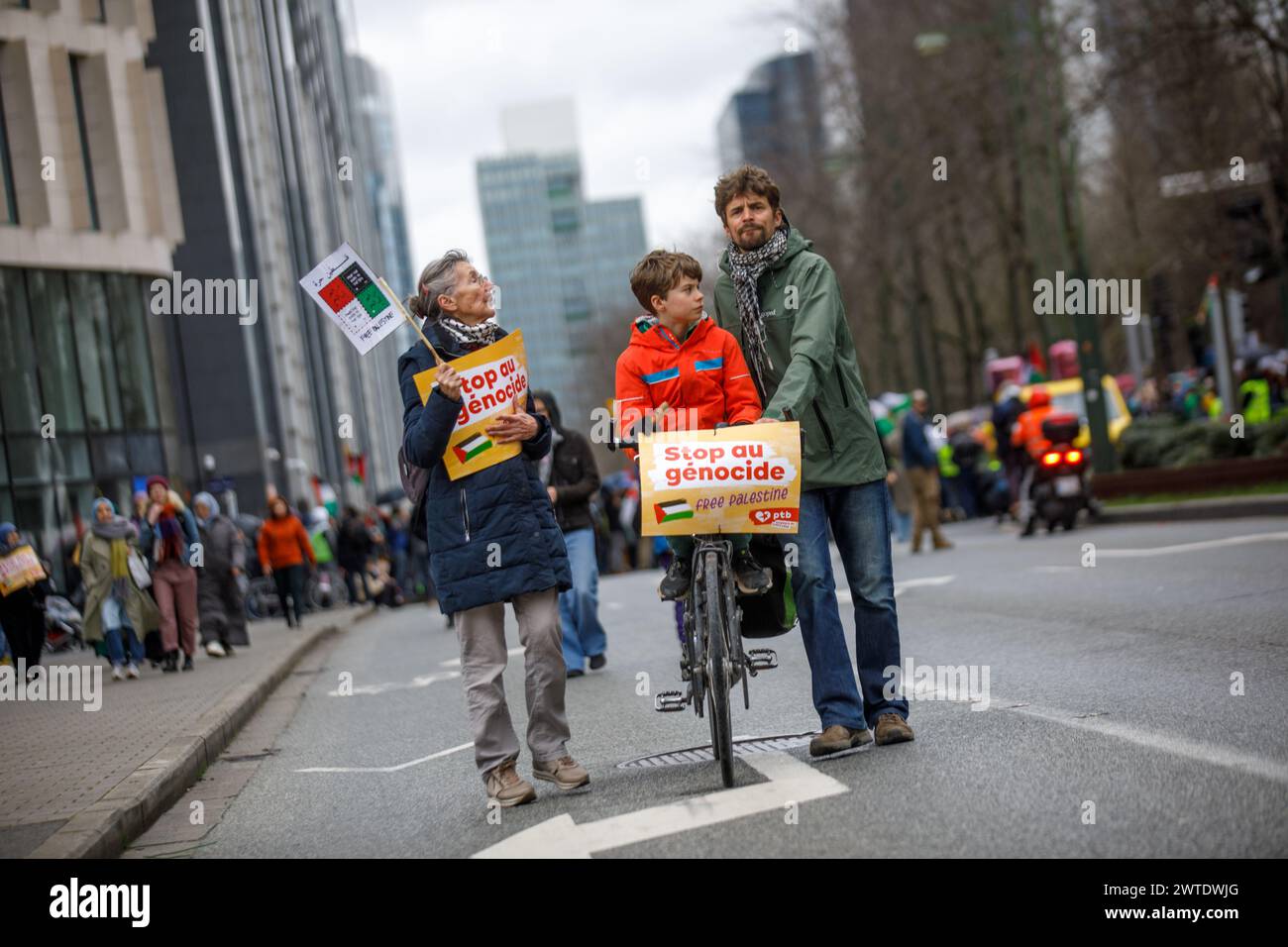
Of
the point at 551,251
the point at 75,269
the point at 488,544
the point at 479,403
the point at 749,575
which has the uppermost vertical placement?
the point at 551,251

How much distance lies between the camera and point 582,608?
11.8m

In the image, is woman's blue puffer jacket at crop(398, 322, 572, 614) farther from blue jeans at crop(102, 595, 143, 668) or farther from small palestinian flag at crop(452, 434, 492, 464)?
blue jeans at crop(102, 595, 143, 668)

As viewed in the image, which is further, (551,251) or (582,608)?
(551,251)

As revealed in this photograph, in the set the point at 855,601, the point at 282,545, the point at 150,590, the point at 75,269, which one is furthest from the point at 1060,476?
the point at 75,269

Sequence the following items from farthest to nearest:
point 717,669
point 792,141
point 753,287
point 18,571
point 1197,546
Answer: point 792,141 < point 18,571 < point 1197,546 < point 753,287 < point 717,669

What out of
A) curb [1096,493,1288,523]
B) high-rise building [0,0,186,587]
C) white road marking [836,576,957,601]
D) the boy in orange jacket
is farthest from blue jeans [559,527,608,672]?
high-rise building [0,0,186,587]

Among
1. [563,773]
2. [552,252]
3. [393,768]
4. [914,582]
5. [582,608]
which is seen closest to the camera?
[563,773]

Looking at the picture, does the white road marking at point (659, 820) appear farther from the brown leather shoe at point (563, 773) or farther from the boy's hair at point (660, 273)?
the boy's hair at point (660, 273)

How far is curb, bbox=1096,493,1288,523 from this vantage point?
699 inches

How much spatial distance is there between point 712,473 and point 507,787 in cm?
141

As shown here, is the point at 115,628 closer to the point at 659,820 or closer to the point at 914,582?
the point at 914,582

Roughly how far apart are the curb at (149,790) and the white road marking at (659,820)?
1689 millimetres

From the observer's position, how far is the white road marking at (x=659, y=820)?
5.16 meters

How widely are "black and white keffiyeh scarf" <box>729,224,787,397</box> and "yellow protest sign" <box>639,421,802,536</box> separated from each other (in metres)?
0.63
